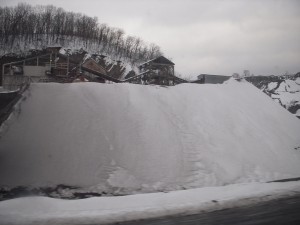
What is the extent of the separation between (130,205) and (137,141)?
166 inches

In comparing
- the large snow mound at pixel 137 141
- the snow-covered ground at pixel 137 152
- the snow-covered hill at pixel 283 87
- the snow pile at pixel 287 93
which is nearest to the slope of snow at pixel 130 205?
the snow-covered ground at pixel 137 152

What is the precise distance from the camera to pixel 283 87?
51875mm

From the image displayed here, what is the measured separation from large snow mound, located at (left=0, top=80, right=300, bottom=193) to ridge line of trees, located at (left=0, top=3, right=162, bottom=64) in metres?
68.0

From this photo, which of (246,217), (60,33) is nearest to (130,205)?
(246,217)

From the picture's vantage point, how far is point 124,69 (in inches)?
2953

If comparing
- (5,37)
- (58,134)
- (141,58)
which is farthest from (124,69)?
(58,134)

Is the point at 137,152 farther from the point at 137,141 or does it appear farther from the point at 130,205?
the point at 130,205

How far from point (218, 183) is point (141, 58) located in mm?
82994

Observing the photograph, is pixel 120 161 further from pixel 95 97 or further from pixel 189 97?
pixel 189 97

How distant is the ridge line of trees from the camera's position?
77506 mm

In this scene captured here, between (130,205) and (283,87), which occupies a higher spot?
(283,87)

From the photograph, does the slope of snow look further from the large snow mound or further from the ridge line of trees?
the ridge line of trees

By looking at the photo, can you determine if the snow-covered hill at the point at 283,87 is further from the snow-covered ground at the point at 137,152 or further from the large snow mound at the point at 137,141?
the large snow mound at the point at 137,141

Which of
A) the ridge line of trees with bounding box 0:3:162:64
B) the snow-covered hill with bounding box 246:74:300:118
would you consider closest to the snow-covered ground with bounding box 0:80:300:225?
the snow-covered hill with bounding box 246:74:300:118
